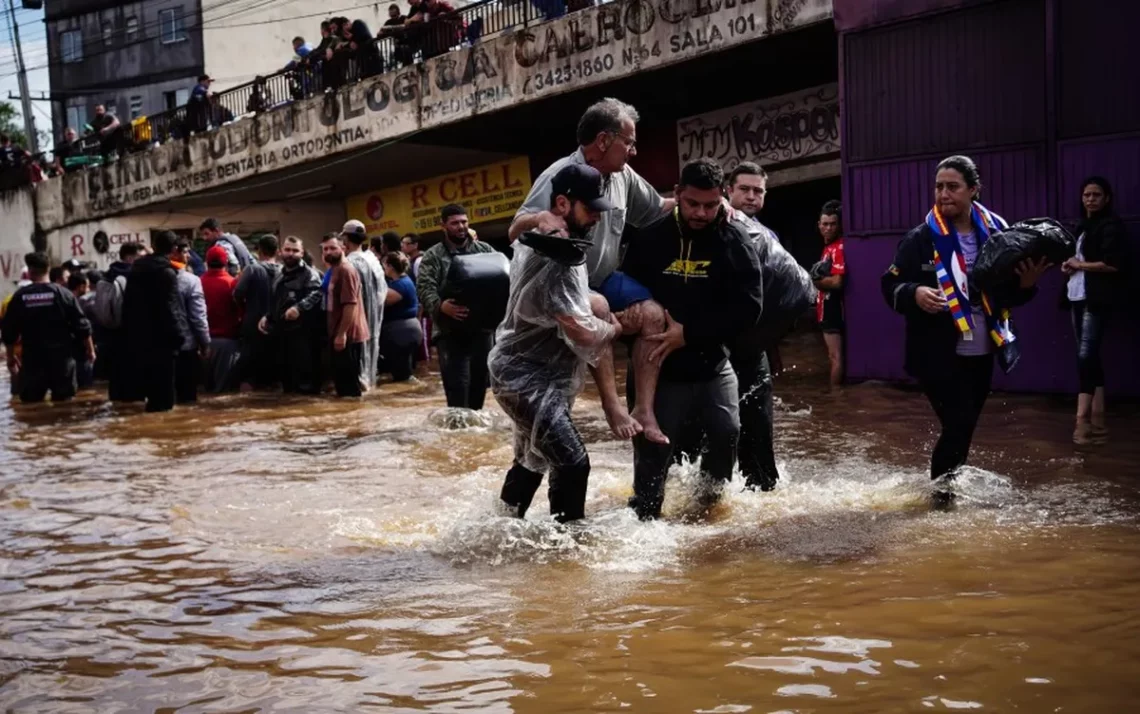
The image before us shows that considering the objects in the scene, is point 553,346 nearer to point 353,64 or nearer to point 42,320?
point 42,320

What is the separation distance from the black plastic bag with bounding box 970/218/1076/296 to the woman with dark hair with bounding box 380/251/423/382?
8.62m

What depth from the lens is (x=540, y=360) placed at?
18.0 feet

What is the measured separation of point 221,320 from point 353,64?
10.9 metres

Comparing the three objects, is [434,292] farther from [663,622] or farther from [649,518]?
[663,622]

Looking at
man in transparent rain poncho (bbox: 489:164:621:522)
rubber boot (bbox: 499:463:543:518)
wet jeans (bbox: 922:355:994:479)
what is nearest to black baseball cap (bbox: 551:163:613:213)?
man in transparent rain poncho (bbox: 489:164:621:522)

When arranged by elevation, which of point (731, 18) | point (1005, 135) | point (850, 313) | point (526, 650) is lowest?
point (526, 650)

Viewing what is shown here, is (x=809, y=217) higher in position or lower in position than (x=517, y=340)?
higher

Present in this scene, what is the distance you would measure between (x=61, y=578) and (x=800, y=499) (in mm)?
3641

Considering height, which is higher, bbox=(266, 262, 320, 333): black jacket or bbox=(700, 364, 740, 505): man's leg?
bbox=(266, 262, 320, 333): black jacket

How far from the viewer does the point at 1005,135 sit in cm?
1076

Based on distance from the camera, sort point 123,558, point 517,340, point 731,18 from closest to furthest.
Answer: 1. point 517,340
2. point 123,558
3. point 731,18

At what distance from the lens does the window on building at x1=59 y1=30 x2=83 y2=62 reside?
161 feet

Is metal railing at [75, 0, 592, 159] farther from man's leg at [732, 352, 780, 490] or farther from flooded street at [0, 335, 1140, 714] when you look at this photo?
man's leg at [732, 352, 780, 490]

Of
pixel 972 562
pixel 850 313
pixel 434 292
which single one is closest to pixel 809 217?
pixel 850 313
